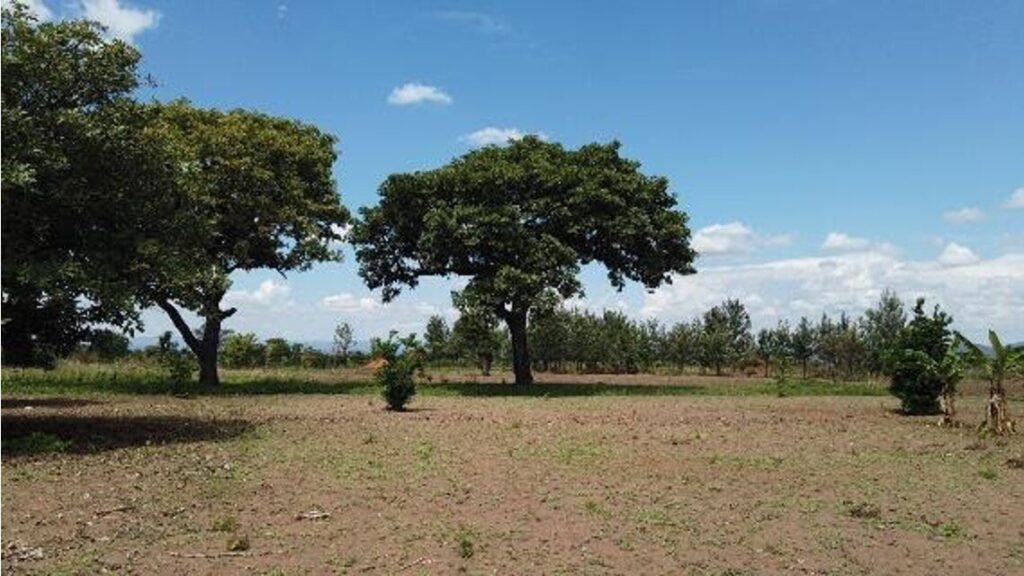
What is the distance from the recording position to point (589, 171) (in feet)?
112

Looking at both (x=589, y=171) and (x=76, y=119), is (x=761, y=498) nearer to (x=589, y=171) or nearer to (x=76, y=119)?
(x=76, y=119)

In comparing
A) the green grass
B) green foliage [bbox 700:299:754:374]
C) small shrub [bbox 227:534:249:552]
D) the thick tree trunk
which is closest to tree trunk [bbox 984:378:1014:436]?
the green grass

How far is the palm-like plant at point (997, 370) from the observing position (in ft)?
60.7

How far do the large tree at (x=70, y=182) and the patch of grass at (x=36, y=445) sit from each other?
215 centimetres

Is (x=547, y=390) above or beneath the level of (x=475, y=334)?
beneath

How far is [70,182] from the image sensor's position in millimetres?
14797

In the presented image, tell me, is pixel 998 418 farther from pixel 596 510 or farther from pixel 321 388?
pixel 321 388

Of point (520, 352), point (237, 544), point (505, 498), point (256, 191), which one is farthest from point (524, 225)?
point (237, 544)

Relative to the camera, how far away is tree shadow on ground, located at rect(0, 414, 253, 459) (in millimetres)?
14586

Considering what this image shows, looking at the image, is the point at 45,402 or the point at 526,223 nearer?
the point at 45,402

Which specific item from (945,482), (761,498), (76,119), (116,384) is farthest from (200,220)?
(116,384)

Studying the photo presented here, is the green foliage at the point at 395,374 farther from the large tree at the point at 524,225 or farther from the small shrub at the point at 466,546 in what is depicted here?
the small shrub at the point at 466,546

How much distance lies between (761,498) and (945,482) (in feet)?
11.2

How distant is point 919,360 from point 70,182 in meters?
19.7
